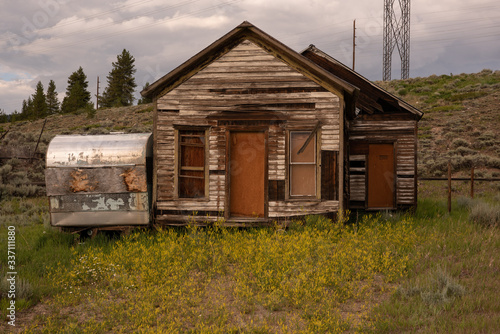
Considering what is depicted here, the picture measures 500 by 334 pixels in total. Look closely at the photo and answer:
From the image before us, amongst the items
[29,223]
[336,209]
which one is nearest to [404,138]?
[336,209]

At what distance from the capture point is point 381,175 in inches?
580

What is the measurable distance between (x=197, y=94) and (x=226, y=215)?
3294 millimetres

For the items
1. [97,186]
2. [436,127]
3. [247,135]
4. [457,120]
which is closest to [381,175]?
[247,135]

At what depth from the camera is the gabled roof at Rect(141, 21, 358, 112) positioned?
34.2 ft

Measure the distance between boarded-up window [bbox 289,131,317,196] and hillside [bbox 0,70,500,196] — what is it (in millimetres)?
10487

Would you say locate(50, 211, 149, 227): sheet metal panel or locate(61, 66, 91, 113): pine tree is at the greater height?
locate(61, 66, 91, 113): pine tree

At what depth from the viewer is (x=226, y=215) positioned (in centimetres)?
1069

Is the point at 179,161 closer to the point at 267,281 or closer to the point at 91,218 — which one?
the point at 91,218

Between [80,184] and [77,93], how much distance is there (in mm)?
54486

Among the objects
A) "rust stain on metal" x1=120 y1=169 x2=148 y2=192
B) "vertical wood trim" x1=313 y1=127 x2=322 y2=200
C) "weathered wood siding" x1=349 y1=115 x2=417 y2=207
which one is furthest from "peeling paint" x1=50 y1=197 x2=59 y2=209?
"weathered wood siding" x1=349 y1=115 x2=417 y2=207

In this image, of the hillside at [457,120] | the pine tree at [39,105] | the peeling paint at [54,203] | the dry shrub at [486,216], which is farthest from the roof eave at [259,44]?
the pine tree at [39,105]

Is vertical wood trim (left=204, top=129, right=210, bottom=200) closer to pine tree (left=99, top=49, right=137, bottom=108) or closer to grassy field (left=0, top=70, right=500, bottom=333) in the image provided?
grassy field (left=0, top=70, right=500, bottom=333)

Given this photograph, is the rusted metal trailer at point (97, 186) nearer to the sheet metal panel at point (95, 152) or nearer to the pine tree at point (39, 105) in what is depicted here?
the sheet metal panel at point (95, 152)

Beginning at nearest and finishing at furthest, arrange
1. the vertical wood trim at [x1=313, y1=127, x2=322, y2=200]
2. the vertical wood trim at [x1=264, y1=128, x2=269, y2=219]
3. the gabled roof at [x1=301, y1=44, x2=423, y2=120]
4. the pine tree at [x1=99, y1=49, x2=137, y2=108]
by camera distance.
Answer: the vertical wood trim at [x1=313, y1=127, x2=322, y2=200]
the vertical wood trim at [x1=264, y1=128, x2=269, y2=219]
the gabled roof at [x1=301, y1=44, x2=423, y2=120]
the pine tree at [x1=99, y1=49, x2=137, y2=108]
